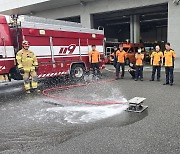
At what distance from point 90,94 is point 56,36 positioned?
3054 mm

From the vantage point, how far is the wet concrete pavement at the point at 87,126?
3461mm

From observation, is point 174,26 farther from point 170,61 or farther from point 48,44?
point 48,44

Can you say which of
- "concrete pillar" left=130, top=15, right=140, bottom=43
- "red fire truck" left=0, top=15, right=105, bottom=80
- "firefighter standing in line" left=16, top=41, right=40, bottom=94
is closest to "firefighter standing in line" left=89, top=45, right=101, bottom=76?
"red fire truck" left=0, top=15, right=105, bottom=80

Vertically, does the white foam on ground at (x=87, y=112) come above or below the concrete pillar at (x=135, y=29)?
below

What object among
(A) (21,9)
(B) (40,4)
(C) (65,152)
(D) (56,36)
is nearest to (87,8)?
(B) (40,4)

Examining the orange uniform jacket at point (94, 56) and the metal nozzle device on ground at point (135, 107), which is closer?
the metal nozzle device on ground at point (135, 107)

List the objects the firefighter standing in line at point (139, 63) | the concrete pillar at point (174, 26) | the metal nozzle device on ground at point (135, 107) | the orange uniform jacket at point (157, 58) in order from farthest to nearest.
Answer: the concrete pillar at point (174, 26) → the firefighter standing in line at point (139, 63) → the orange uniform jacket at point (157, 58) → the metal nozzle device on ground at point (135, 107)

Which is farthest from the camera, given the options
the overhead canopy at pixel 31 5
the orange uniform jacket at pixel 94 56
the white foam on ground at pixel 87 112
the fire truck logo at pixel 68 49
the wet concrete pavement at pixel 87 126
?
the overhead canopy at pixel 31 5

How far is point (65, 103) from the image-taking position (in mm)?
6215

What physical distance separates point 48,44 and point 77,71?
2.27 m

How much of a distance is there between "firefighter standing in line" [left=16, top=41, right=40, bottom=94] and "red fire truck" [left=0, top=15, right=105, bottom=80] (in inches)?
17.9

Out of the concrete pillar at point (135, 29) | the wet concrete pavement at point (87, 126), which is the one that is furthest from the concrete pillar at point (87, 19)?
the wet concrete pavement at point (87, 126)

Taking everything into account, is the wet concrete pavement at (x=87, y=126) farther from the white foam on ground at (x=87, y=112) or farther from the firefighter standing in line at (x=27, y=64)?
the firefighter standing in line at (x=27, y=64)

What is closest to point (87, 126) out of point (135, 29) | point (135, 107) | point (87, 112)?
point (87, 112)
